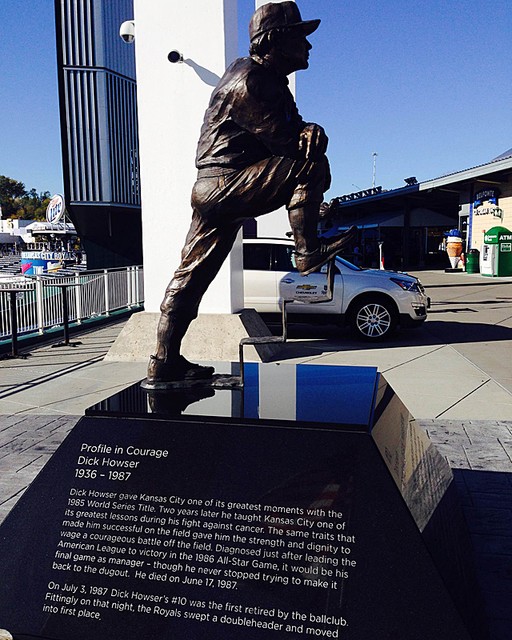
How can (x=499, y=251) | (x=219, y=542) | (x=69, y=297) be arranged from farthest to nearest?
(x=499, y=251) < (x=69, y=297) < (x=219, y=542)

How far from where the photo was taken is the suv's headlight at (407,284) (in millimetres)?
10648

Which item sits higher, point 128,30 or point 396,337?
point 128,30

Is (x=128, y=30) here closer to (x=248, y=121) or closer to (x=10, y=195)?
(x=248, y=121)

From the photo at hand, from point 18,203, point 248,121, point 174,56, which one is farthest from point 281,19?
point 18,203

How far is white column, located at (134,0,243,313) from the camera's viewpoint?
318 inches

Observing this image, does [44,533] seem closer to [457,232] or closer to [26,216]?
[457,232]

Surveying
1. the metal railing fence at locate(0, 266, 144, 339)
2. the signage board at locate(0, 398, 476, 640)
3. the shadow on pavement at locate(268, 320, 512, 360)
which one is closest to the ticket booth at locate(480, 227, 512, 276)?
the shadow on pavement at locate(268, 320, 512, 360)

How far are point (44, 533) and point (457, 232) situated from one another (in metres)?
30.8

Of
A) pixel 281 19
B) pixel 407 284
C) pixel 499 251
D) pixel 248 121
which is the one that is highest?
pixel 281 19

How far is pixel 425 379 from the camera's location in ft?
24.7

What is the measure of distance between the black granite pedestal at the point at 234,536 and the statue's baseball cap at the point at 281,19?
207 centimetres

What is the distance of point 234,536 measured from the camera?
251 centimetres

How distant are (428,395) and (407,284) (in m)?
4.21

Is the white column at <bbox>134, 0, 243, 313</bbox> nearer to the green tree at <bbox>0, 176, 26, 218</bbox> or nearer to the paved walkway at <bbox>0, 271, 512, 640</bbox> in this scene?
the paved walkway at <bbox>0, 271, 512, 640</bbox>
